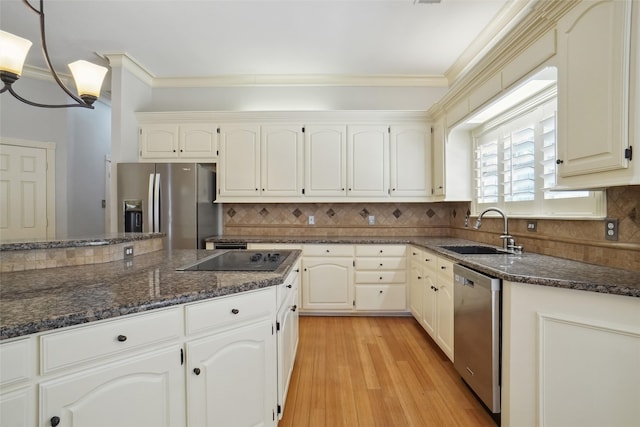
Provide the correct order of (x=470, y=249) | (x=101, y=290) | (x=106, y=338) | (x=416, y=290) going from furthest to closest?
(x=416, y=290) < (x=470, y=249) < (x=101, y=290) < (x=106, y=338)

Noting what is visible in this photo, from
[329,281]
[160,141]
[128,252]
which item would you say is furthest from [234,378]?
[160,141]

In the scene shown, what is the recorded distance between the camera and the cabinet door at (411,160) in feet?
10.7

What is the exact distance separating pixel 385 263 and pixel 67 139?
4450 millimetres

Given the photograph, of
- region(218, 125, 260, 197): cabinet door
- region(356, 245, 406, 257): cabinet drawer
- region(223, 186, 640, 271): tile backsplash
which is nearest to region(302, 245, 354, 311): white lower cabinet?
region(356, 245, 406, 257): cabinet drawer

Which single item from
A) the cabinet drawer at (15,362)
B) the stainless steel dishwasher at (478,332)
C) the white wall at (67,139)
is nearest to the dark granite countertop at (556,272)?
the stainless steel dishwasher at (478,332)

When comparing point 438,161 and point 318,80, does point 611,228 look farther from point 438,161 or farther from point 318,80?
point 318,80

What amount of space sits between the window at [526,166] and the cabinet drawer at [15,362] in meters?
2.43

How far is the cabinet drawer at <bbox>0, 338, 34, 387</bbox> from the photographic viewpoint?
76 cm

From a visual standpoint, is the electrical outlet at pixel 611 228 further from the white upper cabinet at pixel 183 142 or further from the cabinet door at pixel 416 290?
the white upper cabinet at pixel 183 142

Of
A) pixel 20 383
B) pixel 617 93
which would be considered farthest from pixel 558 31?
pixel 20 383

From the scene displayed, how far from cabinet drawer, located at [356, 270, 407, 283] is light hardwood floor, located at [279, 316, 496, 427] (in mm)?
533

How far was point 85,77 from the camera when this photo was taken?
1710 millimetres

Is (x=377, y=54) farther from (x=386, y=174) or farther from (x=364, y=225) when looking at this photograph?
(x=364, y=225)

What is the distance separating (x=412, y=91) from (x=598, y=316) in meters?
3.09
